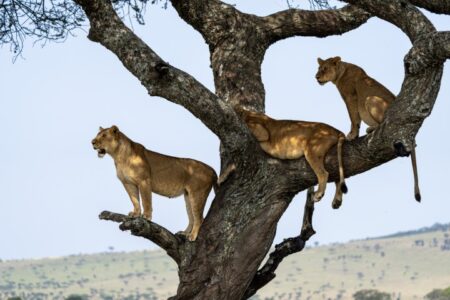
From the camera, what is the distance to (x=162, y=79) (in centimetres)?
1134

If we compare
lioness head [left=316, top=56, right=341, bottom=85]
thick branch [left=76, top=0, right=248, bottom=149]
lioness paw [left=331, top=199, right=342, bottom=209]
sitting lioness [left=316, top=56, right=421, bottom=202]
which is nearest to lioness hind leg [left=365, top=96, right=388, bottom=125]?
sitting lioness [left=316, top=56, right=421, bottom=202]

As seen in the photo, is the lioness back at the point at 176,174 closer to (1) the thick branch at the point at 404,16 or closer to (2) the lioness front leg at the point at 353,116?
(2) the lioness front leg at the point at 353,116

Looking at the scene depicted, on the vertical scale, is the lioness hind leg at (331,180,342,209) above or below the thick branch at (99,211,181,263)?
above

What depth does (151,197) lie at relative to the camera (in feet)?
39.9

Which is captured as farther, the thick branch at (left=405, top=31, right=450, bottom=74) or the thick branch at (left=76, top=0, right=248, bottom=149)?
the thick branch at (left=76, top=0, right=248, bottom=149)

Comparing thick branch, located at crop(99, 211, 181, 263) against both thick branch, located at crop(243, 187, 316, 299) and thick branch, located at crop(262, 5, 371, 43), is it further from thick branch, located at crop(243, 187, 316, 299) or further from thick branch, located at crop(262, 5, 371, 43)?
thick branch, located at crop(262, 5, 371, 43)

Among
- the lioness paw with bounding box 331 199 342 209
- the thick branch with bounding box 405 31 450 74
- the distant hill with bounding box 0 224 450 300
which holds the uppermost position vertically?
the distant hill with bounding box 0 224 450 300

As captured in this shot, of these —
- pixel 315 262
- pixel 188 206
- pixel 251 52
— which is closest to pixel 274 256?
pixel 188 206

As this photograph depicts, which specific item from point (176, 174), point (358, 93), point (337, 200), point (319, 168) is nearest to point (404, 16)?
point (358, 93)

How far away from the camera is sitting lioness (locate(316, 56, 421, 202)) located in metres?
11.7

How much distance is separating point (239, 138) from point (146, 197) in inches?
44.9

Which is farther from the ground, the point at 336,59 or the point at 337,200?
the point at 336,59

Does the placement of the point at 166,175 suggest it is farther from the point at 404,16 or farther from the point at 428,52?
the point at 428,52

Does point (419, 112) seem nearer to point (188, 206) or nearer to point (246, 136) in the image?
point (246, 136)
